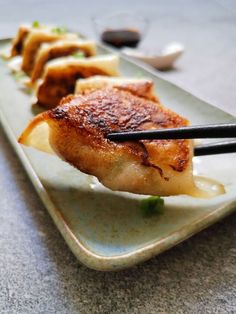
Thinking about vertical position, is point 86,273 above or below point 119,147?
below

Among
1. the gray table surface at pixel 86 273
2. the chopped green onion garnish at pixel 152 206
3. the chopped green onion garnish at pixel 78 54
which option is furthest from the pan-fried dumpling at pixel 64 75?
the chopped green onion garnish at pixel 152 206

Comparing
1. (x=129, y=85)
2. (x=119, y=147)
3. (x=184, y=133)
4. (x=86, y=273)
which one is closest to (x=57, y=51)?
(x=129, y=85)

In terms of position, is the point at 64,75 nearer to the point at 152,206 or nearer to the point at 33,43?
the point at 33,43

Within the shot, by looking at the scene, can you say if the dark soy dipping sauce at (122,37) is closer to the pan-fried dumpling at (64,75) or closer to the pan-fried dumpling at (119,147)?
the pan-fried dumpling at (64,75)

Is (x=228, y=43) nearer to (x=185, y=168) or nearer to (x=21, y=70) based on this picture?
(x=21, y=70)

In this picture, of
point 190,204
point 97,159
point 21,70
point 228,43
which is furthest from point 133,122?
point 228,43

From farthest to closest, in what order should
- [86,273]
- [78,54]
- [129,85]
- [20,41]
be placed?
[20,41]
[78,54]
[129,85]
[86,273]

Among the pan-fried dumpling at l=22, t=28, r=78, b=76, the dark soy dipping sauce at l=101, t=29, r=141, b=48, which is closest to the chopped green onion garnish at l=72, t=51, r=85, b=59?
the pan-fried dumpling at l=22, t=28, r=78, b=76
